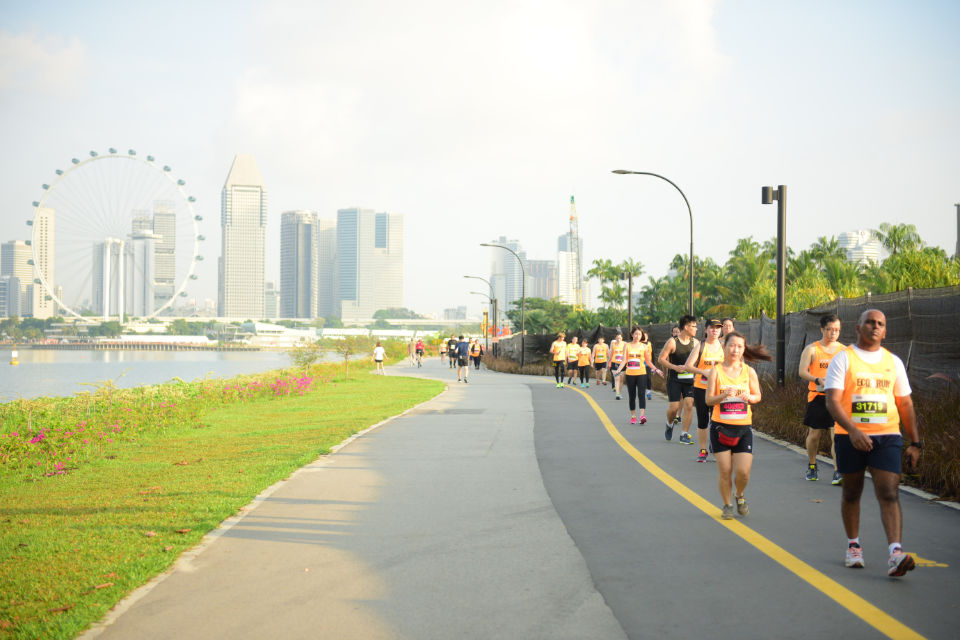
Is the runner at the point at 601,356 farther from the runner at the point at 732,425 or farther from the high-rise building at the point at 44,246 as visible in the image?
the high-rise building at the point at 44,246

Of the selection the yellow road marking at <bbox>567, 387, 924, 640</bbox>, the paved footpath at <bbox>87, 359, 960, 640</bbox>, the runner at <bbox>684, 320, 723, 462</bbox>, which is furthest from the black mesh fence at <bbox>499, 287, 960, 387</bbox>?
the yellow road marking at <bbox>567, 387, 924, 640</bbox>

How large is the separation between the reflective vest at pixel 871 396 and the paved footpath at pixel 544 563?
926mm

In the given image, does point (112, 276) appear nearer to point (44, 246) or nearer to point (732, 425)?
point (44, 246)

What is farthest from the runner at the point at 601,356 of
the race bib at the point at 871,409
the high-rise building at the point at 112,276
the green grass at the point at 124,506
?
the high-rise building at the point at 112,276

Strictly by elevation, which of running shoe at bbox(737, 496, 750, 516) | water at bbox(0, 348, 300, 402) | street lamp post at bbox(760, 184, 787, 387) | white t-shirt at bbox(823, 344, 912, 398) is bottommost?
water at bbox(0, 348, 300, 402)

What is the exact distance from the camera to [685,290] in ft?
227

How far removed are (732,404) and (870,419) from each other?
1840 millimetres

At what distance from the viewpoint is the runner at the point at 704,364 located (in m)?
10.4

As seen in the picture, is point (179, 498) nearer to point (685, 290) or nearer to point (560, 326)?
point (685, 290)

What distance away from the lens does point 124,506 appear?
26.1ft

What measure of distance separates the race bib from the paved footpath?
95cm

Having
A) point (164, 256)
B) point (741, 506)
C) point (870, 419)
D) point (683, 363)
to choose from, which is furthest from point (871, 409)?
point (164, 256)

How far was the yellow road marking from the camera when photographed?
4398 millimetres

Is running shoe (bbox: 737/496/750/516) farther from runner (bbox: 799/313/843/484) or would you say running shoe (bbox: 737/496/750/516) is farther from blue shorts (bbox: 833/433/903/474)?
runner (bbox: 799/313/843/484)
